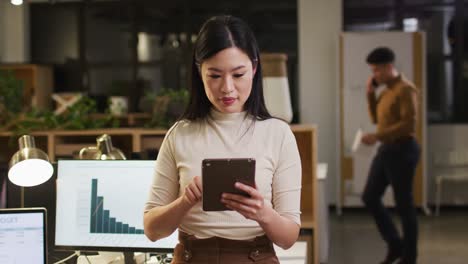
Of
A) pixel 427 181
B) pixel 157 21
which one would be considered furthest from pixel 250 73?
pixel 157 21

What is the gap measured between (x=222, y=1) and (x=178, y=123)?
25.4 ft

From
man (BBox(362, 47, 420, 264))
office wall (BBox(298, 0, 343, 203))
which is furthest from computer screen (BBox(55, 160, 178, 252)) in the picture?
office wall (BBox(298, 0, 343, 203))

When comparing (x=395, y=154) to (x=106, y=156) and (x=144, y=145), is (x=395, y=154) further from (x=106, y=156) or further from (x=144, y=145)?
(x=106, y=156)

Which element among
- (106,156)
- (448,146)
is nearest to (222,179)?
(106,156)

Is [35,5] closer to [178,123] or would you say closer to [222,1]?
[222,1]

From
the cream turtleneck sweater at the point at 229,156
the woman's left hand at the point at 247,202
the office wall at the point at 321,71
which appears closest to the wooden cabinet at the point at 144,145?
the cream turtleneck sweater at the point at 229,156

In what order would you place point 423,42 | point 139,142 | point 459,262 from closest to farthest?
point 139,142 → point 459,262 → point 423,42

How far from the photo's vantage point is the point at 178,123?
1.55 meters

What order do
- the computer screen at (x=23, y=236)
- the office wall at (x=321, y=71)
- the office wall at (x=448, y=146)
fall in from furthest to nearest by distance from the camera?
the office wall at (x=321, y=71), the office wall at (x=448, y=146), the computer screen at (x=23, y=236)

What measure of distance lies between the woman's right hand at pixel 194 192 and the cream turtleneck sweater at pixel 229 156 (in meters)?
0.06

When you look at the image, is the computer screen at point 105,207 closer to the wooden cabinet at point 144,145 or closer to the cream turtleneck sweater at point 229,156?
the cream turtleneck sweater at point 229,156

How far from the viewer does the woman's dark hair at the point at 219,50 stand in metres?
1.46

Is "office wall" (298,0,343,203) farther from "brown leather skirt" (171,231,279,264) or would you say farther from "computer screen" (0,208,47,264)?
"brown leather skirt" (171,231,279,264)

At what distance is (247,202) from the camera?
135 cm
